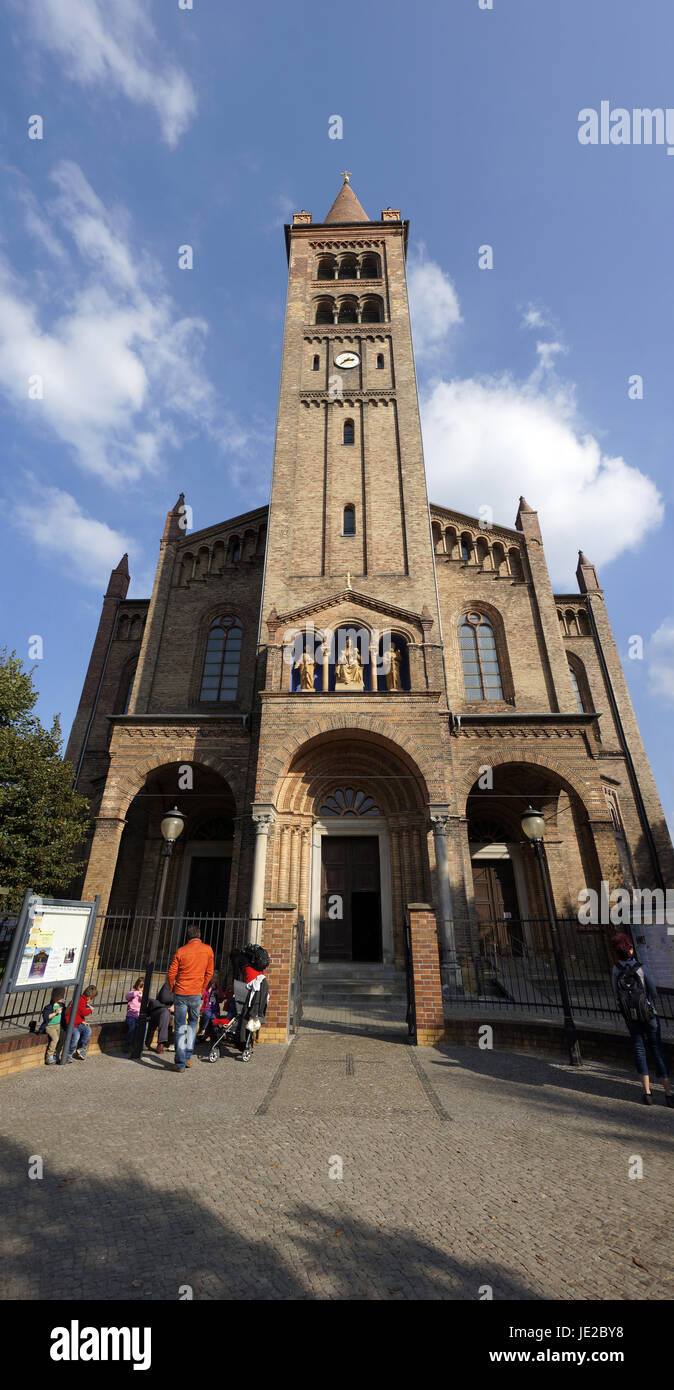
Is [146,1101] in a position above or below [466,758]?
below

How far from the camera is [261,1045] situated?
8375 mm

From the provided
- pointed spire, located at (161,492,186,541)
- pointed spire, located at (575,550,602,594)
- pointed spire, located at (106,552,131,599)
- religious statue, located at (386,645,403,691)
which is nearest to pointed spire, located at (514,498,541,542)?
pointed spire, located at (575,550,602,594)

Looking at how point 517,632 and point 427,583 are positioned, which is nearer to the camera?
point 427,583

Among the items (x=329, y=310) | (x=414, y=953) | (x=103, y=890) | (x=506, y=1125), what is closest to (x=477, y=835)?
(x=414, y=953)

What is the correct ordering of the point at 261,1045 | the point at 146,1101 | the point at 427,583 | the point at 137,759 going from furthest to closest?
the point at 427,583, the point at 137,759, the point at 261,1045, the point at 146,1101

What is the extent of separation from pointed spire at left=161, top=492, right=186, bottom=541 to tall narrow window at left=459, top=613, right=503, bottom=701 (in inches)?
476

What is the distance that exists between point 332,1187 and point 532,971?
12656 millimetres

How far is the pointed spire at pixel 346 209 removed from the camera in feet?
97.3

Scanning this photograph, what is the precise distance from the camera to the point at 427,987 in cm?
870

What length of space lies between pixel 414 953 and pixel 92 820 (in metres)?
12.2

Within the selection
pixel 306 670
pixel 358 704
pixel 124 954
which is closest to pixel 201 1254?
pixel 358 704

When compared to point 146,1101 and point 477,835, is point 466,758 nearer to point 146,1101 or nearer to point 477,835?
point 477,835
